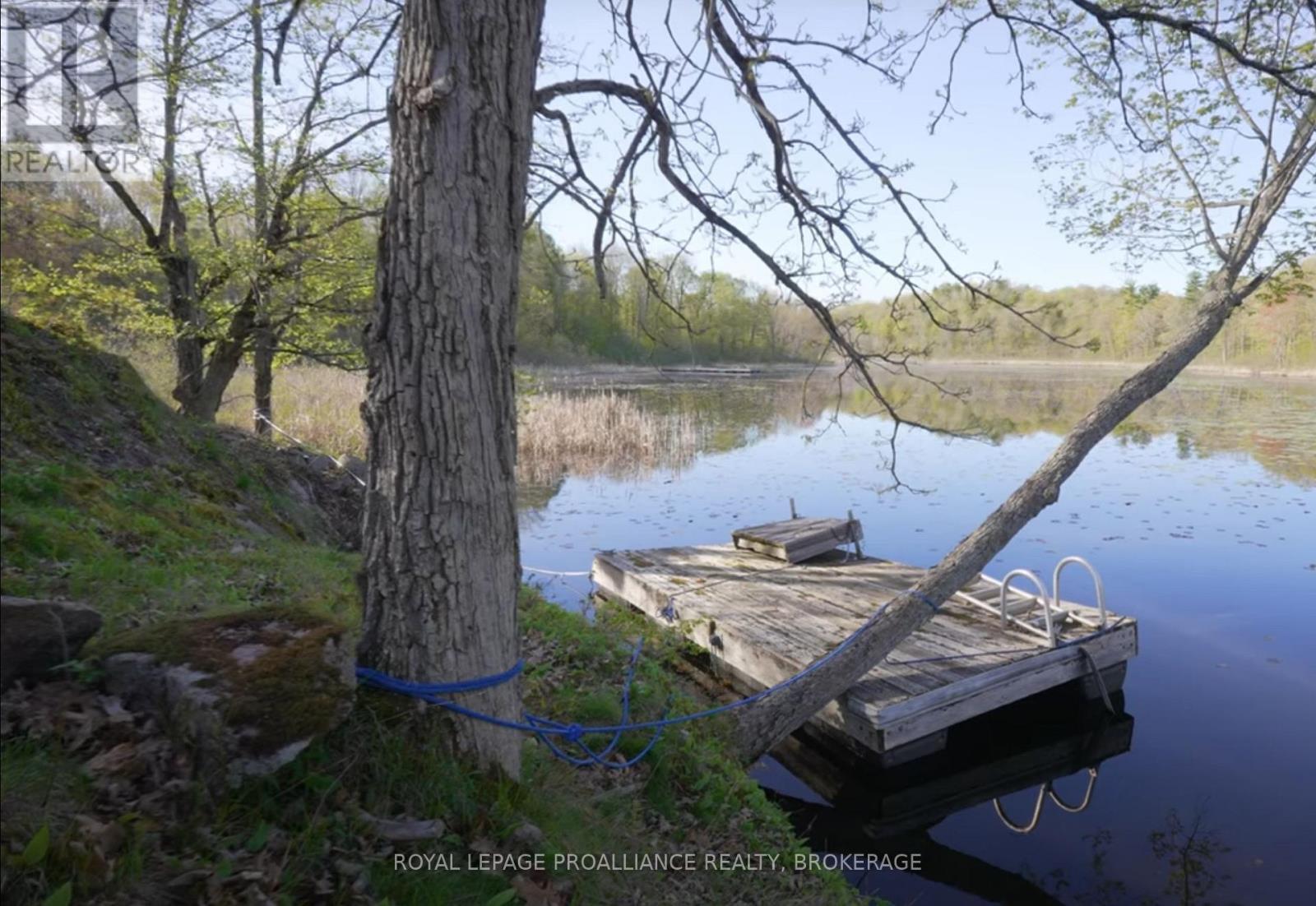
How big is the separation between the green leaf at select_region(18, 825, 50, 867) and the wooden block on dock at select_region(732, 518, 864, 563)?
8.79 m

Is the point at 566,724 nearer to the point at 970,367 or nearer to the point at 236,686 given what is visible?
the point at 236,686

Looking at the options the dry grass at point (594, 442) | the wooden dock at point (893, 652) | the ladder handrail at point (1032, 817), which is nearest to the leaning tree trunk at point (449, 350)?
the wooden dock at point (893, 652)

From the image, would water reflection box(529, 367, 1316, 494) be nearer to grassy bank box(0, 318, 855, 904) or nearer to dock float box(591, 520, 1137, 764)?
dock float box(591, 520, 1137, 764)

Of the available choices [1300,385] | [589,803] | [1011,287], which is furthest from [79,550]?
[1300,385]

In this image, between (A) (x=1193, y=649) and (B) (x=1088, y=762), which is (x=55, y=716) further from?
(A) (x=1193, y=649)

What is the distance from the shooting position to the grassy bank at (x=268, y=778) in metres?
2.00

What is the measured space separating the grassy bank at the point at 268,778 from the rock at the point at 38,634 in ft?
0.24

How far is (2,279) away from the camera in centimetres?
1077

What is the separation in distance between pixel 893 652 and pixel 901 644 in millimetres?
109

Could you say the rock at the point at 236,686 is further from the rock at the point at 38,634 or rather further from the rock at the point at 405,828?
the rock at the point at 405,828

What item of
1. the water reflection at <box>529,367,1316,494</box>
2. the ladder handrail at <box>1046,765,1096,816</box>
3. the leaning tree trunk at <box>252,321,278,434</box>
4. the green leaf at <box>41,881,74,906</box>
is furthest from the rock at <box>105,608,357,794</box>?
the water reflection at <box>529,367,1316,494</box>

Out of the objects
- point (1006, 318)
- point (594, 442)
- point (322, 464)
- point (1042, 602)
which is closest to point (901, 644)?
point (1042, 602)

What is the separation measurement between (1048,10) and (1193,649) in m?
7.73

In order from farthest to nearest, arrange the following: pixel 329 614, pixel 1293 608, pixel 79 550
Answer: pixel 1293 608, pixel 79 550, pixel 329 614
